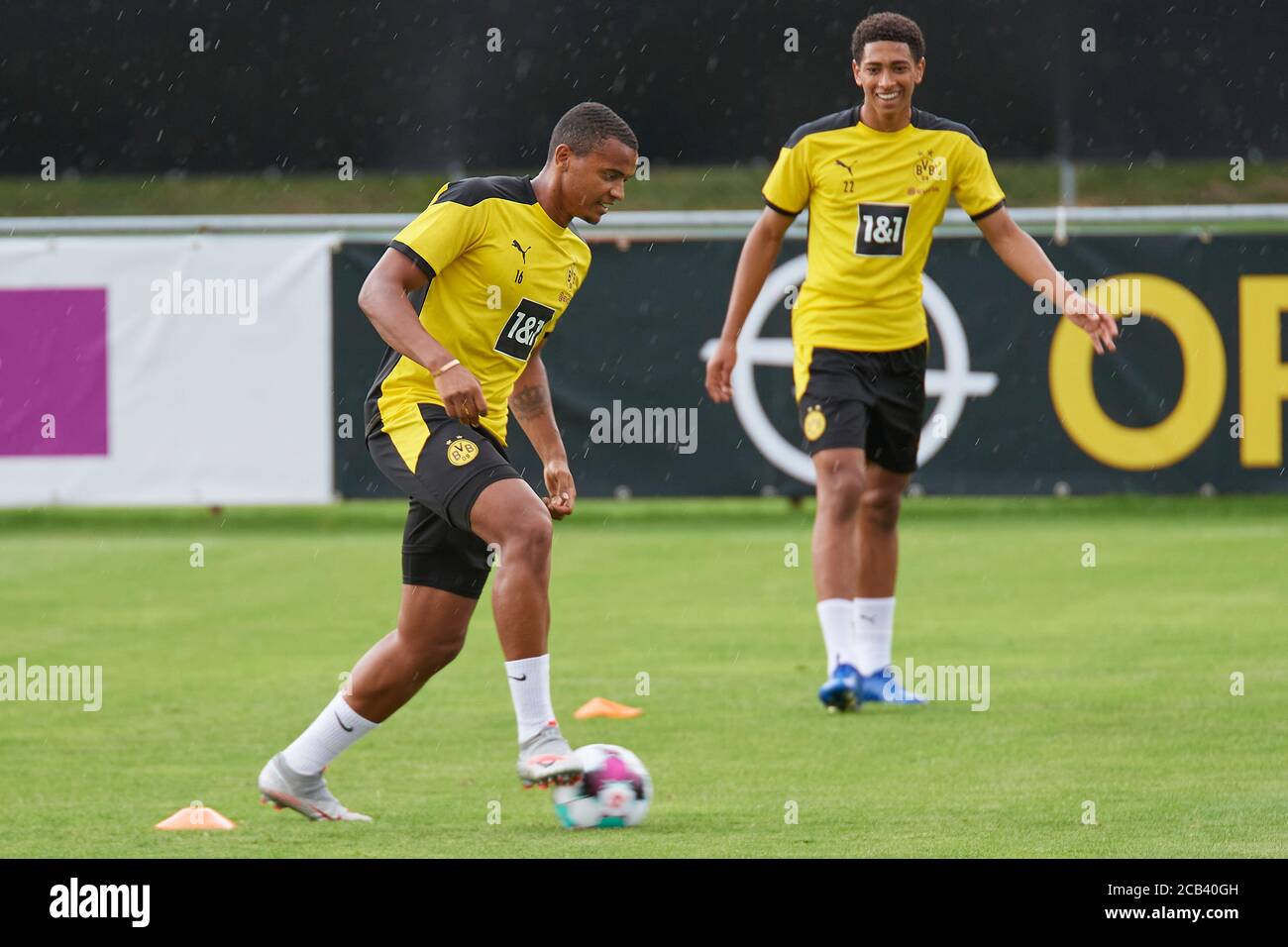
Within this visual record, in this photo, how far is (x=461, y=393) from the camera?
17.6 ft

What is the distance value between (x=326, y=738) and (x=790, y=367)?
8.72 m

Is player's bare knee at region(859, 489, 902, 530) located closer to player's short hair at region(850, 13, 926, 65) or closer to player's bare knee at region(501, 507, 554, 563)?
player's short hair at region(850, 13, 926, 65)

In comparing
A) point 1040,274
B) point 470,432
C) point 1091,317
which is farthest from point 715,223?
point 470,432

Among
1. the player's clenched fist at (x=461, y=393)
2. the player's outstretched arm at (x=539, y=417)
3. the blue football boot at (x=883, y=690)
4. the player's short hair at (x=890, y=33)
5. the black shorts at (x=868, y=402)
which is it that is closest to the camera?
the player's clenched fist at (x=461, y=393)

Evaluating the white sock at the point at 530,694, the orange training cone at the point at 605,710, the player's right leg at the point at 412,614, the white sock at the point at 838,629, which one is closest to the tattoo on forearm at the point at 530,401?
the player's right leg at the point at 412,614

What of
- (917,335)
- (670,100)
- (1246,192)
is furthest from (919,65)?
(1246,192)

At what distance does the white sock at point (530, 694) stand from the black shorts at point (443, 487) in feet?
1.10

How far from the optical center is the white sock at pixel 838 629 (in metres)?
7.73

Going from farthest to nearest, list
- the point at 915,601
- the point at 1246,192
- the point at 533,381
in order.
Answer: the point at 1246,192 < the point at 915,601 < the point at 533,381

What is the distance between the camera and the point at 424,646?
5.80m

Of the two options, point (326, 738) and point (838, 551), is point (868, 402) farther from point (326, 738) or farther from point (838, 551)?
point (326, 738)

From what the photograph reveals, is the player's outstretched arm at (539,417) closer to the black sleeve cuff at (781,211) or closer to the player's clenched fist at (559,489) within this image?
the player's clenched fist at (559,489)

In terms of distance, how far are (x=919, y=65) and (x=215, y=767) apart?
3566 mm

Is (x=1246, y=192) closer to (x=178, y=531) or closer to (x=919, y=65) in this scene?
(x=178, y=531)
